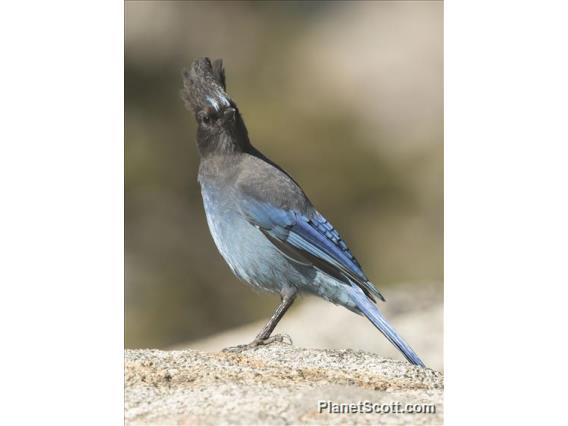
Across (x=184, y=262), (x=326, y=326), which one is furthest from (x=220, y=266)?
(x=326, y=326)

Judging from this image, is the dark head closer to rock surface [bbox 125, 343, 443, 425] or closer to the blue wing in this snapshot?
the blue wing

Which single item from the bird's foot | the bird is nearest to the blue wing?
the bird

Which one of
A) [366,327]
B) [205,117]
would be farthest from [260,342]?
[366,327]

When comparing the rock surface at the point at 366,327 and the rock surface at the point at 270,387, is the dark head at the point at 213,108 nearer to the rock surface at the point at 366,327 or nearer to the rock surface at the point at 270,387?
the rock surface at the point at 270,387

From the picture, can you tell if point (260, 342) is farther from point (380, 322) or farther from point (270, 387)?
point (270, 387)

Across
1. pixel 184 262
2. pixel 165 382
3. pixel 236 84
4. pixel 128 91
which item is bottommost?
pixel 165 382

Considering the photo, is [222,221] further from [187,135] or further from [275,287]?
[187,135]

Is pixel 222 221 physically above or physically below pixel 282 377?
above
